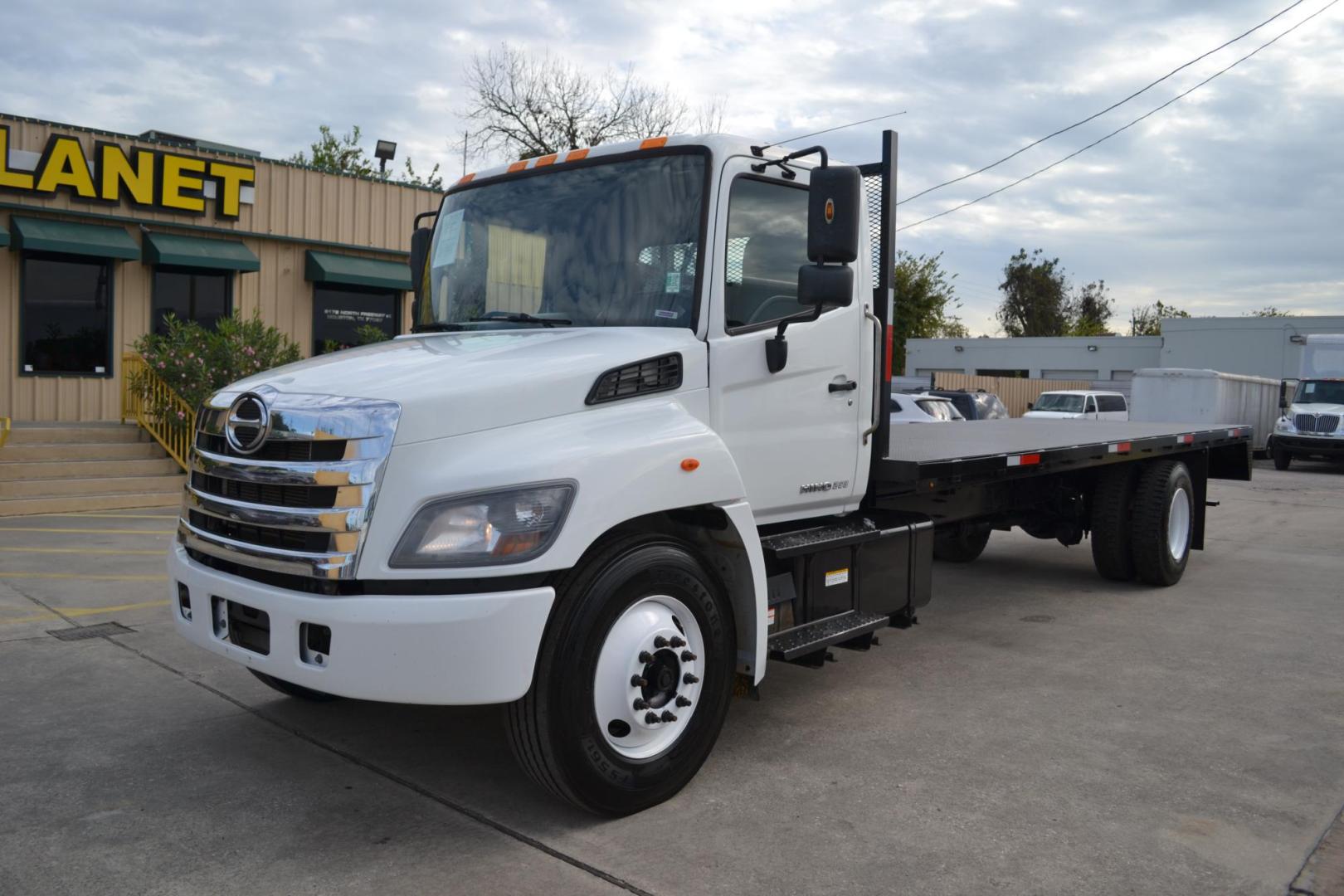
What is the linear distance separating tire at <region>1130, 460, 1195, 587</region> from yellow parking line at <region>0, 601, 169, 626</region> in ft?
24.1

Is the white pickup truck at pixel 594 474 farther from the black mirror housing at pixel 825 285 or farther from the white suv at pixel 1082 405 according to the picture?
the white suv at pixel 1082 405

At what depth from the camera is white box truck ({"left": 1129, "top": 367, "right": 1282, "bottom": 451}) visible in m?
24.8

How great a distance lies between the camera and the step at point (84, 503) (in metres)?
12.1

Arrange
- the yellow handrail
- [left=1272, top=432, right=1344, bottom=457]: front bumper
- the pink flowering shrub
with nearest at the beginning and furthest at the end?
the yellow handrail
the pink flowering shrub
[left=1272, top=432, right=1344, bottom=457]: front bumper

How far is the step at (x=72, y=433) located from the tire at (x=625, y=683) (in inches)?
507

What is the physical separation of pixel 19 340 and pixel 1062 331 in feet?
235

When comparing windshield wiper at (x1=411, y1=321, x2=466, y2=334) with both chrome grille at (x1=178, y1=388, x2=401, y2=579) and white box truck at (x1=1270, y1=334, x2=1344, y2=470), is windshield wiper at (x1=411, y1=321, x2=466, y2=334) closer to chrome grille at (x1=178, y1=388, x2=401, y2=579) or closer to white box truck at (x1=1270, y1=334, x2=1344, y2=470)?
chrome grille at (x1=178, y1=388, x2=401, y2=579)

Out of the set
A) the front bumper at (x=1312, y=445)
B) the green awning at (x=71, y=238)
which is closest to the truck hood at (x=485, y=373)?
the green awning at (x=71, y=238)

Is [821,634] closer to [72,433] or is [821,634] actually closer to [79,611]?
[79,611]

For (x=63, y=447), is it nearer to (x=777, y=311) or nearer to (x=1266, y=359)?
(x=777, y=311)

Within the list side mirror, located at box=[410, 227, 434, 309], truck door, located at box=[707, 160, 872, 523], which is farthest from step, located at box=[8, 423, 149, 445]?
truck door, located at box=[707, 160, 872, 523]

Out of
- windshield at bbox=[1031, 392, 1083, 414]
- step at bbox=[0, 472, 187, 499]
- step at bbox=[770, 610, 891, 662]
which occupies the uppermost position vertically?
windshield at bbox=[1031, 392, 1083, 414]

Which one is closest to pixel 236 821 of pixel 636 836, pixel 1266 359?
pixel 636 836

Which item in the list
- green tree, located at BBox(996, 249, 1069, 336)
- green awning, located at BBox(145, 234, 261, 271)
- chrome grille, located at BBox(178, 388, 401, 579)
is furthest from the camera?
green tree, located at BBox(996, 249, 1069, 336)
